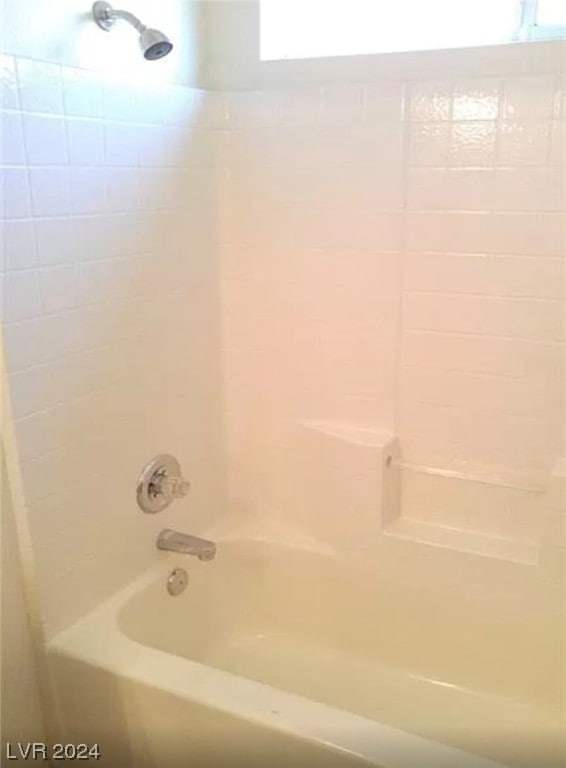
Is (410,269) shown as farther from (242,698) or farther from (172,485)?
(242,698)

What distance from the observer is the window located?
154 centimetres

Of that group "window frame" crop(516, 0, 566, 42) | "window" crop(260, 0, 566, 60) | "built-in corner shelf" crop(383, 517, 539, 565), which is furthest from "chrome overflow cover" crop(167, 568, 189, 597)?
"window frame" crop(516, 0, 566, 42)

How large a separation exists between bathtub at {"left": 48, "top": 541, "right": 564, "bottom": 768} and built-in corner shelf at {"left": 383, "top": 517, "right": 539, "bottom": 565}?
0.13 m

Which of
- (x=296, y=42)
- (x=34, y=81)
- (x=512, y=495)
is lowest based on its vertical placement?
(x=512, y=495)

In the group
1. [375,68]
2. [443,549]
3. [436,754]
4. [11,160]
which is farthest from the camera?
[443,549]

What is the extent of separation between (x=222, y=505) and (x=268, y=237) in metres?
0.73

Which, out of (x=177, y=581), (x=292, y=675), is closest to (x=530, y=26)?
(x=177, y=581)

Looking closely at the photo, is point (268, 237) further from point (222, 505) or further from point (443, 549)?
point (443, 549)

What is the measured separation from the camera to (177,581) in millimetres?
1672

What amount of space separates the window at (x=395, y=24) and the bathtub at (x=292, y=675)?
1.26 metres

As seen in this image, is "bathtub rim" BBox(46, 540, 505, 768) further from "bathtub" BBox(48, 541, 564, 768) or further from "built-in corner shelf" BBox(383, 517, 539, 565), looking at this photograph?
"built-in corner shelf" BBox(383, 517, 539, 565)

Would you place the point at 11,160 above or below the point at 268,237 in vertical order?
above

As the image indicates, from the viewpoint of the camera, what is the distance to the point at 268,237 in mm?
1775

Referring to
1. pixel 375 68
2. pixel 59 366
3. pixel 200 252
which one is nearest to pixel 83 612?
Result: pixel 59 366
